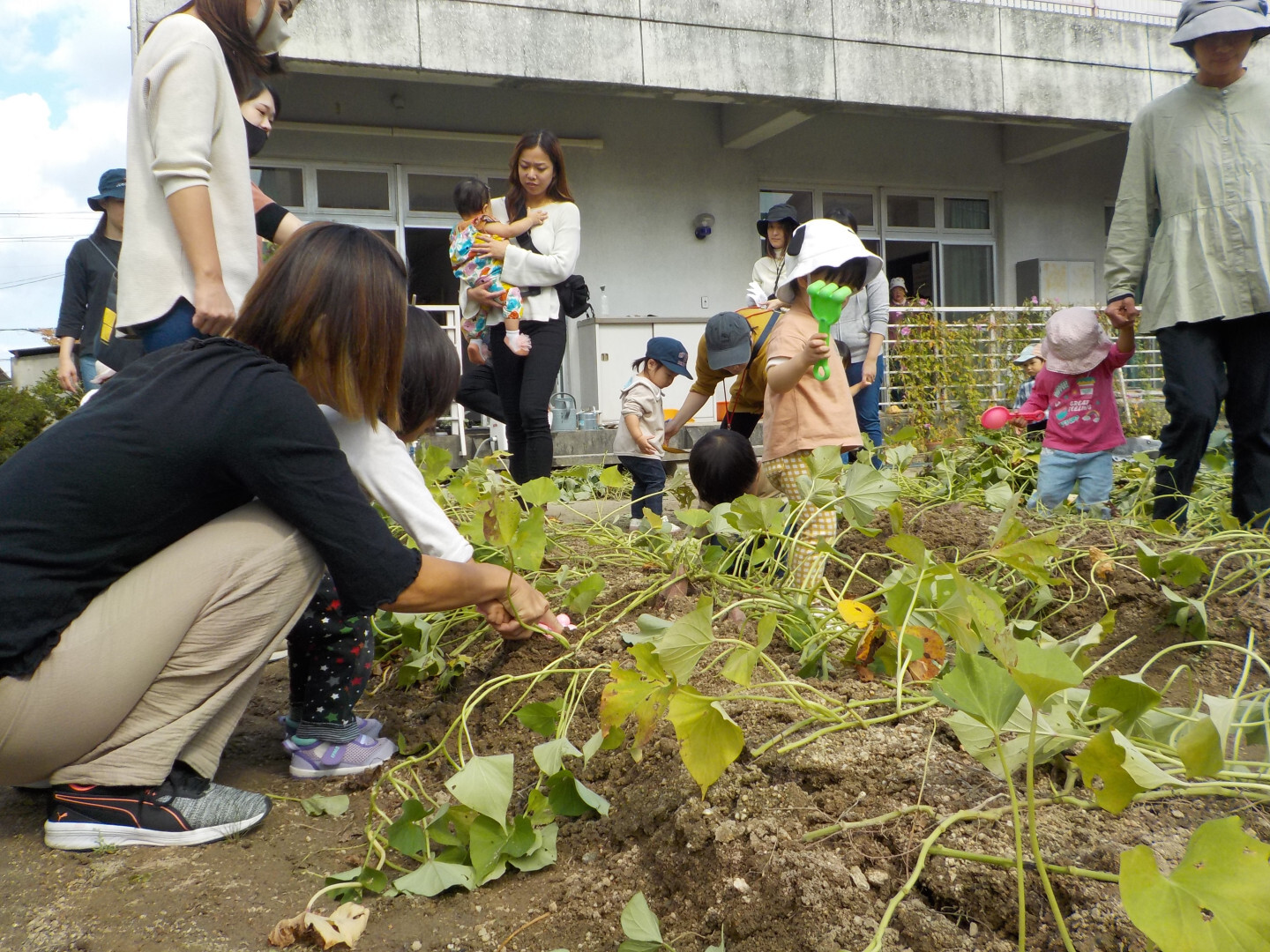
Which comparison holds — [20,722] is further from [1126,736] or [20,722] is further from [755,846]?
[1126,736]

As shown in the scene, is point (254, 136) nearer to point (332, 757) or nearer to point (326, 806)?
point (332, 757)

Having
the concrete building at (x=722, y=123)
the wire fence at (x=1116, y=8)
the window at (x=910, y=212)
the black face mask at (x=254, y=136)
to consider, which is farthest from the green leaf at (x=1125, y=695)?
the window at (x=910, y=212)

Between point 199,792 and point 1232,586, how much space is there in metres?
2.11

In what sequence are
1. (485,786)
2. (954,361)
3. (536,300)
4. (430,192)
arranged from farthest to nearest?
(430,192) < (954,361) < (536,300) < (485,786)

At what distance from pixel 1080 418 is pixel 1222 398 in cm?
89

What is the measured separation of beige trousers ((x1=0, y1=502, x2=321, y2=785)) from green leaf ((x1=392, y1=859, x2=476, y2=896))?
0.44 meters

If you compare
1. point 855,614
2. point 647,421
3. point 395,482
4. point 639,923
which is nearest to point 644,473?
point 647,421

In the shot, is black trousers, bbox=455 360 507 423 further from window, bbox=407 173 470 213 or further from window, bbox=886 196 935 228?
window, bbox=886 196 935 228

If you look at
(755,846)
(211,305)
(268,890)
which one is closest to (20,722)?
(268,890)

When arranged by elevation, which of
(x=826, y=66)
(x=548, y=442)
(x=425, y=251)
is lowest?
(x=548, y=442)

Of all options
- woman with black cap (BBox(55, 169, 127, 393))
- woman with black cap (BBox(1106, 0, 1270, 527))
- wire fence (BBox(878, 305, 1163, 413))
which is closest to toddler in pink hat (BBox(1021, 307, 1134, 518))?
woman with black cap (BBox(1106, 0, 1270, 527))

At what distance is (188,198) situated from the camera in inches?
74.2

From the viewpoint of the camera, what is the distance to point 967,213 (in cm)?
1129

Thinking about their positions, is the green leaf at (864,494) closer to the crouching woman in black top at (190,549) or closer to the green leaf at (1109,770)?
the crouching woman in black top at (190,549)
